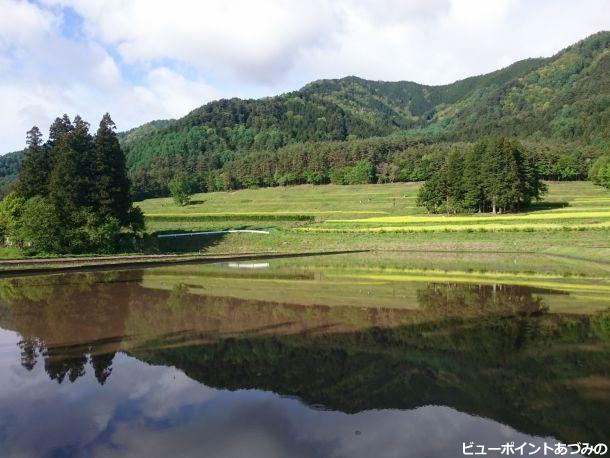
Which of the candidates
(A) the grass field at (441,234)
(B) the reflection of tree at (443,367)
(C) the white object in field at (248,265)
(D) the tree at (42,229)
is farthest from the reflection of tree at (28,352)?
(D) the tree at (42,229)

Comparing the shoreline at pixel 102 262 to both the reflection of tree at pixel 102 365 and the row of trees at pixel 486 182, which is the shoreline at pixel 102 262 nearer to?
the reflection of tree at pixel 102 365

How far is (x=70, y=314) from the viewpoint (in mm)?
18844

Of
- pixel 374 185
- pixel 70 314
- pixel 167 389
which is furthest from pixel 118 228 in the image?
pixel 374 185

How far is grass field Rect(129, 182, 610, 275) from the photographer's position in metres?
36.5

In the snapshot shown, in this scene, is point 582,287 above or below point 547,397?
below

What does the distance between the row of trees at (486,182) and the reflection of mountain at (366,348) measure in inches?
1773

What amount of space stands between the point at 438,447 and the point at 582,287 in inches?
728

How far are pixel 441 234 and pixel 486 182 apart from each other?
66.1 ft

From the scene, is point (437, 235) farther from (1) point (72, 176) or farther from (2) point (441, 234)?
(1) point (72, 176)

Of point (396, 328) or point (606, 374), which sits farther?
point (396, 328)

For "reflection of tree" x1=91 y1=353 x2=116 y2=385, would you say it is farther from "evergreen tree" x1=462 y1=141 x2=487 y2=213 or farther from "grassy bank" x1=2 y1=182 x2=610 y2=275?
"evergreen tree" x1=462 y1=141 x2=487 y2=213

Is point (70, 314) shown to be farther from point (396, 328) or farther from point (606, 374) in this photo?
point (606, 374)

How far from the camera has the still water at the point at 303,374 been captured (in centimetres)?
857

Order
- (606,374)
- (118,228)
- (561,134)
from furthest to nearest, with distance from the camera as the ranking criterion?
(561,134)
(118,228)
(606,374)
